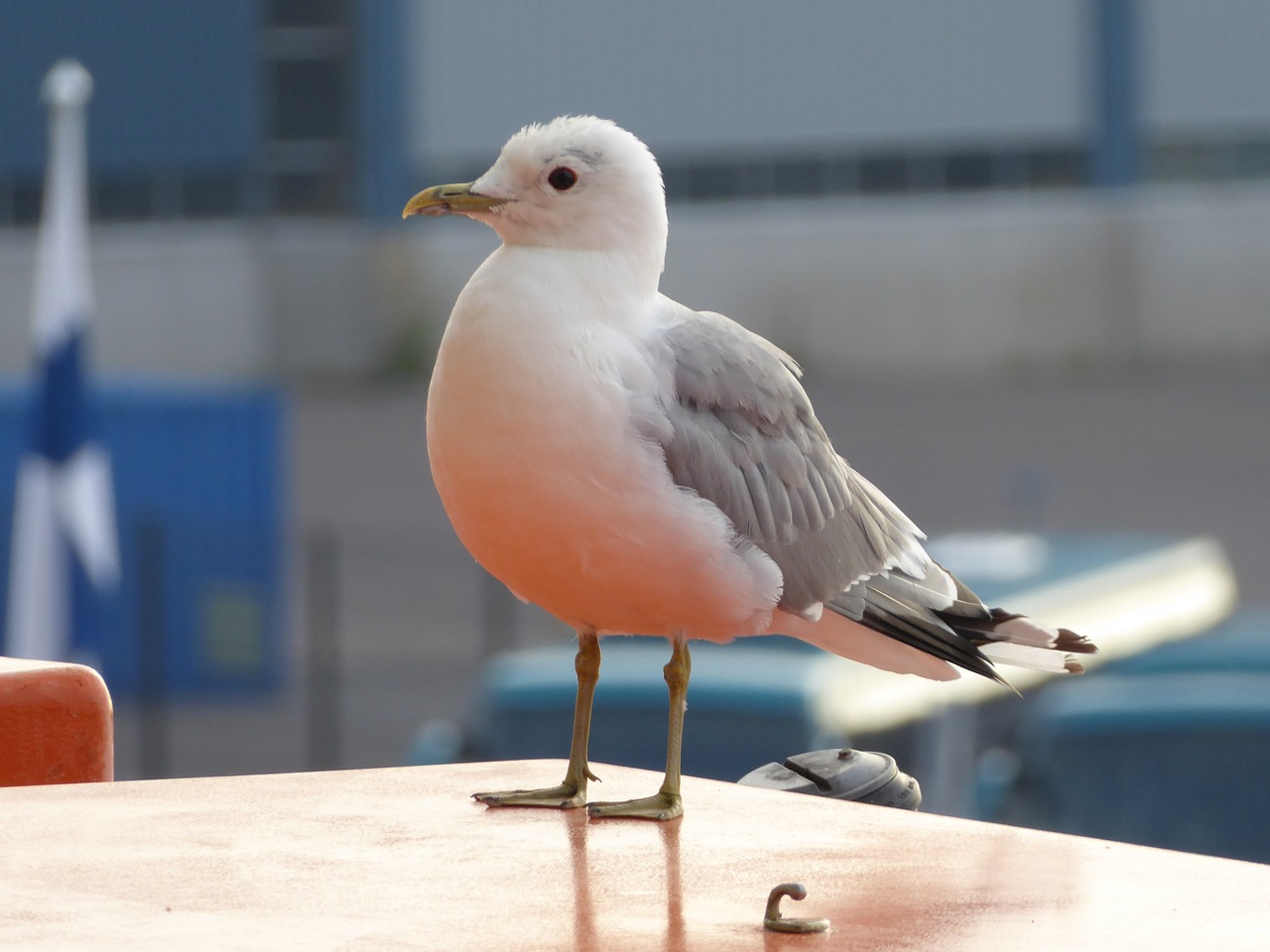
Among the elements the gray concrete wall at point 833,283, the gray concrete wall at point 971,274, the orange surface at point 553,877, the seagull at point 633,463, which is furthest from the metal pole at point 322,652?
the gray concrete wall at point 971,274

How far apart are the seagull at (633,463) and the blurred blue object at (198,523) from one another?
1500cm

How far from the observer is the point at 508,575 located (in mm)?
3803

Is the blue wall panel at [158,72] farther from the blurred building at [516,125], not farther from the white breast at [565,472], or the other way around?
the white breast at [565,472]

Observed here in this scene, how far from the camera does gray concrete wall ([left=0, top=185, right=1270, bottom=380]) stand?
1358 inches

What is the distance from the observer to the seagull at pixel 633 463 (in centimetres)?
368

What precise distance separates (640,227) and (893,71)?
1288 inches

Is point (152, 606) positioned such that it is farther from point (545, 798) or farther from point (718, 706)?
point (545, 798)

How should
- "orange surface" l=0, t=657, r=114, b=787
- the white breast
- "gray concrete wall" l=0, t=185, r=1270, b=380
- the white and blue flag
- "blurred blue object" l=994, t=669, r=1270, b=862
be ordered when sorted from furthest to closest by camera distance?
"gray concrete wall" l=0, t=185, r=1270, b=380 → the white and blue flag → "blurred blue object" l=994, t=669, r=1270, b=862 → "orange surface" l=0, t=657, r=114, b=787 → the white breast

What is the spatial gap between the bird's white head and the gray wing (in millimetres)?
208

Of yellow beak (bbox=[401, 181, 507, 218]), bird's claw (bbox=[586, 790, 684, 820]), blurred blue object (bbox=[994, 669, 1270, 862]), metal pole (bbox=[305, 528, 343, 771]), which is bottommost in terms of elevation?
metal pole (bbox=[305, 528, 343, 771])

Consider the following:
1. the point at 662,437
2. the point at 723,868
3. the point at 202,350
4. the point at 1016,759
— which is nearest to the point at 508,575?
the point at 662,437

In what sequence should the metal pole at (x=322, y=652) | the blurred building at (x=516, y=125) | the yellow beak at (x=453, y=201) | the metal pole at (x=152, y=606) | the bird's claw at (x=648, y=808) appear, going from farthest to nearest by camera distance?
the blurred building at (x=516, y=125), the metal pole at (x=152, y=606), the metal pole at (x=322, y=652), the bird's claw at (x=648, y=808), the yellow beak at (x=453, y=201)

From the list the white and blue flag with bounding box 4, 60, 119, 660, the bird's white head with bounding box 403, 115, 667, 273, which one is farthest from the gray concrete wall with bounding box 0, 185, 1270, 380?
the bird's white head with bounding box 403, 115, 667, 273

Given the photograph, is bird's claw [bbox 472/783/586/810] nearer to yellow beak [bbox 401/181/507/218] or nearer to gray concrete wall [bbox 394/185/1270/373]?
yellow beak [bbox 401/181/507/218]
